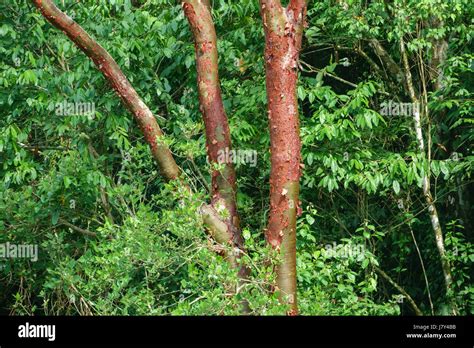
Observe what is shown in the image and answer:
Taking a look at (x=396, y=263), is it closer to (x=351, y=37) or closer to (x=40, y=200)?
(x=351, y=37)

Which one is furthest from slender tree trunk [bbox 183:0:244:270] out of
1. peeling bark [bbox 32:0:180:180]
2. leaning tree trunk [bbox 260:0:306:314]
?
leaning tree trunk [bbox 260:0:306:314]

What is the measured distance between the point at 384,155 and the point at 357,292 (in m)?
1.46

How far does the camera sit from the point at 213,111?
827 cm

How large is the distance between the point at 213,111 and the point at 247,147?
104 cm

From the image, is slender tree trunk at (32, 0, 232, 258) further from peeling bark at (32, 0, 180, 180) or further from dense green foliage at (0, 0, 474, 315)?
dense green foliage at (0, 0, 474, 315)

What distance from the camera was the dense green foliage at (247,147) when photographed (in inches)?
352

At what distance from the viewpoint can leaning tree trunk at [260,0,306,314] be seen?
7.82 m

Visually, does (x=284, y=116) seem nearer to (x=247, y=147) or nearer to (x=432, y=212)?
(x=247, y=147)

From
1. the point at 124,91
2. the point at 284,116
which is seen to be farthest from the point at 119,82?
the point at 284,116

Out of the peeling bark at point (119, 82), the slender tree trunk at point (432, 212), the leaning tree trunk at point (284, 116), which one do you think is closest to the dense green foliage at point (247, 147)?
the slender tree trunk at point (432, 212)

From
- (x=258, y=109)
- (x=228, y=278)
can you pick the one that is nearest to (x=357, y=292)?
(x=258, y=109)

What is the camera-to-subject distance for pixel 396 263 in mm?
10453
